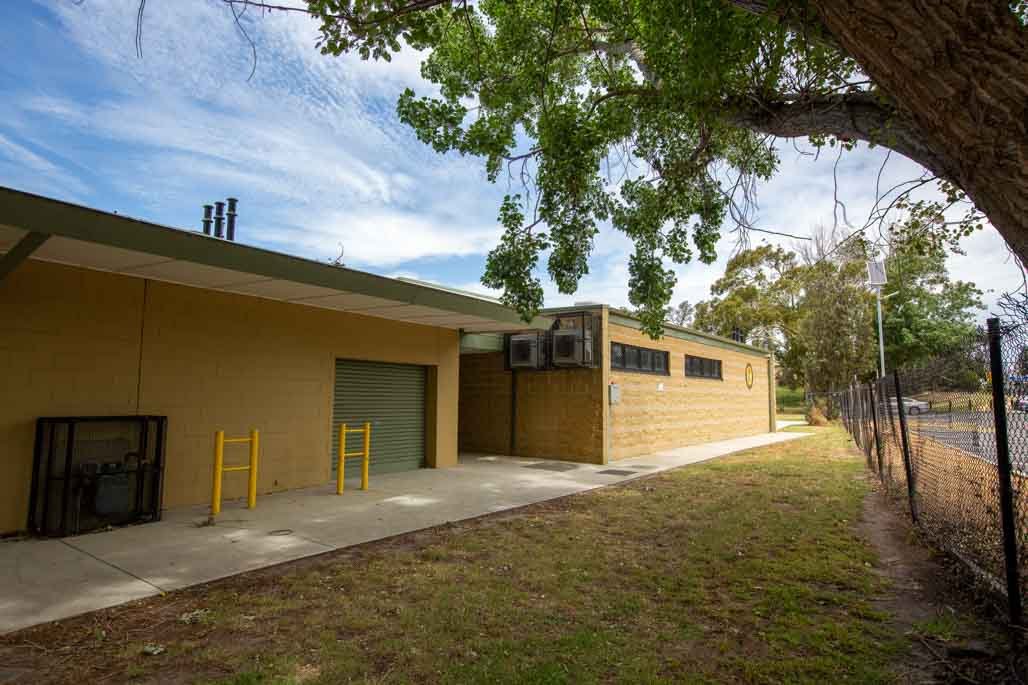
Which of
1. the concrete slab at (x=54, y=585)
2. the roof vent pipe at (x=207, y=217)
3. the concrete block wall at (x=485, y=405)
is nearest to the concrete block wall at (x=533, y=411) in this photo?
the concrete block wall at (x=485, y=405)

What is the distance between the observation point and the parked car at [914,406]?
612cm

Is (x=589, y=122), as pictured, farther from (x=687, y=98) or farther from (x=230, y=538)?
(x=230, y=538)

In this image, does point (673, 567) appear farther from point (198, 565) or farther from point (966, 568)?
point (198, 565)

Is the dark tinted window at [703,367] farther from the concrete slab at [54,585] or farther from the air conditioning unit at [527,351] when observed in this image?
the concrete slab at [54,585]

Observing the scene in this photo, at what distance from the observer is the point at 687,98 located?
5.40 meters

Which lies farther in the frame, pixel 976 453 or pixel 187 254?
pixel 187 254

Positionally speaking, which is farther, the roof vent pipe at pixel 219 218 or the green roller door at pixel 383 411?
the roof vent pipe at pixel 219 218

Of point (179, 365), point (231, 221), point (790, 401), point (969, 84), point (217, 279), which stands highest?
point (231, 221)

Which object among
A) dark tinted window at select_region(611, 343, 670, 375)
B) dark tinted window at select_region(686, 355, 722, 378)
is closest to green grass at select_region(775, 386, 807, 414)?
dark tinted window at select_region(686, 355, 722, 378)

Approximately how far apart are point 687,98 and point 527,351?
28.8ft

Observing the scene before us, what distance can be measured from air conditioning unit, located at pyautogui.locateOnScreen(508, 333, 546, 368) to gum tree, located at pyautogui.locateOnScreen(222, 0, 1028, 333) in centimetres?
537

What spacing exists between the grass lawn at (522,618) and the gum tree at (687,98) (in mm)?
2815

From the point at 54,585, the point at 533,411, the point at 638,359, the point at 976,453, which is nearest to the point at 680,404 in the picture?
the point at 638,359

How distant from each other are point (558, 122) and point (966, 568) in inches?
239
